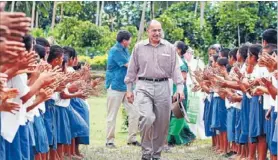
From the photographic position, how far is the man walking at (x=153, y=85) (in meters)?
8.02

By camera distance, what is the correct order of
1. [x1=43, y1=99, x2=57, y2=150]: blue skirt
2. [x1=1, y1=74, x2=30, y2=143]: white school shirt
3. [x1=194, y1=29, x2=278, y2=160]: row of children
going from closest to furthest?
[x1=1, y1=74, x2=30, y2=143]: white school shirt < [x1=194, y1=29, x2=278, y2=160]: row of children < [x1=43, y1=99, x2=57, y2=150]: blue skirt

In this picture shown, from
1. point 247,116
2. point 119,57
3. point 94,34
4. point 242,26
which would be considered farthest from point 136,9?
point 247,116

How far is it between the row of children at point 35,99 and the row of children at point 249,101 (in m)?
1.83

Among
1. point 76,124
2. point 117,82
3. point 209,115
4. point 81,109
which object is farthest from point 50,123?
point 209,115

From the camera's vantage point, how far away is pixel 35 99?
17.5 feet

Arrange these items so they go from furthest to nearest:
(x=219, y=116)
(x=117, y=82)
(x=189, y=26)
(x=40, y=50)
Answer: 1. (x=189, y=26)
2. (x=117, y=82)
3. (x=219, y=116)
4. (x=40, y=50)

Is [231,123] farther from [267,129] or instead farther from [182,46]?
[182,46]

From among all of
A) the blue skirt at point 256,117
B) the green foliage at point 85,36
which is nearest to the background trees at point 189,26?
the green foliage at point 85,36

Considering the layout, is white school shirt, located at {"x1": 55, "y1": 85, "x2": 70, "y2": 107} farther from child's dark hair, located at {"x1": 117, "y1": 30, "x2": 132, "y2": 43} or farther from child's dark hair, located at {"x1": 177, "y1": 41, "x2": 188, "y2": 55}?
child's dark hair, located at {"x1": 177, "y1": 41, "x2": 188, "y2": 55}

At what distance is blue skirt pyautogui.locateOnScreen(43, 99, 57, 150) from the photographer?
6.62 metres

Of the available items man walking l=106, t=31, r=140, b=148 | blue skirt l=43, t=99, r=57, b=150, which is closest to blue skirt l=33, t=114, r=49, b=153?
blue skirt l=43, t=99, r=57, b=150

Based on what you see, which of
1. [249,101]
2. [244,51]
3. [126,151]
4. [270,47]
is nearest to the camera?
[270,47]

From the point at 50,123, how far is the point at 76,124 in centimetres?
111

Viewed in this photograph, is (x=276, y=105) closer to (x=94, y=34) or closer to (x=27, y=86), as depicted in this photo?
(x=27, y=86)
